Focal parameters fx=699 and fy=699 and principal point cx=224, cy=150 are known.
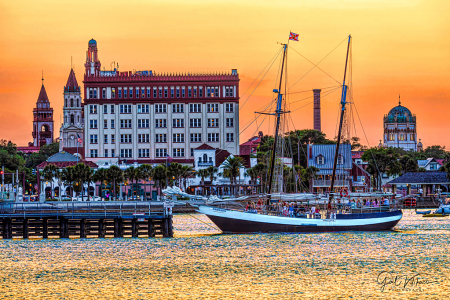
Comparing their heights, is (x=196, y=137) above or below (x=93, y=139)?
above

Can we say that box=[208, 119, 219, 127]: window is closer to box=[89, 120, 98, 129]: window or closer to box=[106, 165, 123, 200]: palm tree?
box=[89, 120, 98, 129]: window

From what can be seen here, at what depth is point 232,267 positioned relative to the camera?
166ft

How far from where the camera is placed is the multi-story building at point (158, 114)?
17962 cm

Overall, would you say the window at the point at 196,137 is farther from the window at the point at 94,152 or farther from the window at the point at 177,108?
the window at the point at 94,152

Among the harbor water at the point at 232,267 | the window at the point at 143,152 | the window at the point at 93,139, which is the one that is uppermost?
the window at the point at 93,139

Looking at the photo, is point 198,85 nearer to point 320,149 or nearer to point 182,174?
point 320,149

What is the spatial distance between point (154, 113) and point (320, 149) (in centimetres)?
4422

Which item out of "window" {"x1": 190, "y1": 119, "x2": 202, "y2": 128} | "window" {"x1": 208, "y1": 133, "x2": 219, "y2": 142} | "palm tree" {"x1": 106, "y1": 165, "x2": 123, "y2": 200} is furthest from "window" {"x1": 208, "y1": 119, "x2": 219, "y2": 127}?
"palm tree" {"x1": 106, "y1": 165, "x2": 123, "y2": 200}

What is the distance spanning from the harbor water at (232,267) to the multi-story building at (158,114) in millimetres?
108904

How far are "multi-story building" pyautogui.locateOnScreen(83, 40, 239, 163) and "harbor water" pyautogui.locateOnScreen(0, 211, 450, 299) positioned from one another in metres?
109

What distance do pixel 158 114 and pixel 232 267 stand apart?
133207 mm

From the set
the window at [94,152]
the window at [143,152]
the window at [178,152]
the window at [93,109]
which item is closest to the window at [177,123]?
the window at [178,152]

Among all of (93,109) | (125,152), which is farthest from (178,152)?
(93,109)

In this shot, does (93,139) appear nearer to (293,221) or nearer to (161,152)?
(161,152)
